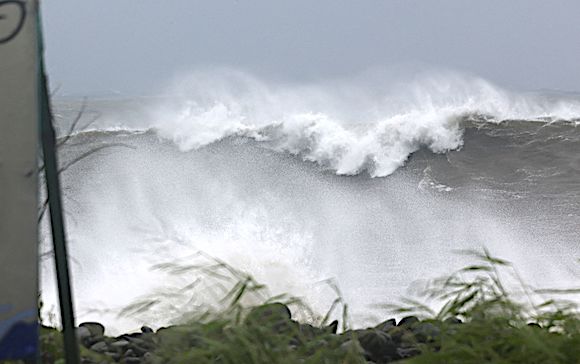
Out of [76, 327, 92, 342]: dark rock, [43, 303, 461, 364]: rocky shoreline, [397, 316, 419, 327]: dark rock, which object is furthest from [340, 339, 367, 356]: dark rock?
[76, 327, 92, 342]: dark rock

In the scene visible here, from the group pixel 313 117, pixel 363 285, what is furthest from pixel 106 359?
pixel 313 117

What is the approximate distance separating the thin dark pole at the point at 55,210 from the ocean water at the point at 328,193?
2.75 metres

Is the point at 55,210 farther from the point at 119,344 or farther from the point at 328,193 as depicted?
the point at 328,193

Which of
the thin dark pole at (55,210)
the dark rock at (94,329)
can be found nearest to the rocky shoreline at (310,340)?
the dark rock at (94,329)

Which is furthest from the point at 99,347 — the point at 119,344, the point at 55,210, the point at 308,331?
the point at 55,210

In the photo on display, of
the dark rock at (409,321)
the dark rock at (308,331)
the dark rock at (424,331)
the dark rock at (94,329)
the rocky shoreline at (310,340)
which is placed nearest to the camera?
the rocky shoreline at (310,340)

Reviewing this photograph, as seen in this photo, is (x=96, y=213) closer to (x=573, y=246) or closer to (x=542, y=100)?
(x=573, y=246)

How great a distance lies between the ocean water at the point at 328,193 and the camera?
7.18m

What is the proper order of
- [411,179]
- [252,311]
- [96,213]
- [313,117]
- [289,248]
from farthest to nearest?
[313,117]
[411,179]
[96,213]
[289,248]
[252,311]

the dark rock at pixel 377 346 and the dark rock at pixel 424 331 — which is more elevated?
the dark rock at pixel 424 331

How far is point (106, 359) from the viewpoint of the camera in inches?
91.8

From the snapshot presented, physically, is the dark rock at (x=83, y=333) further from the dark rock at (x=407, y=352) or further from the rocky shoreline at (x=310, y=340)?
the dark rock at (x=407, y=352)

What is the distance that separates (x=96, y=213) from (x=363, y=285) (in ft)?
12.4

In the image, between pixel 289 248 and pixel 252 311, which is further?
pixel 289 248
